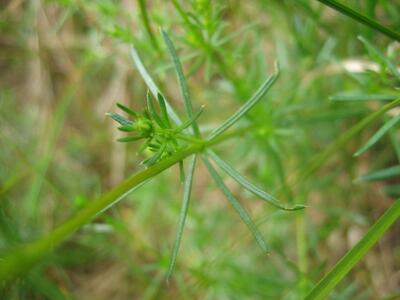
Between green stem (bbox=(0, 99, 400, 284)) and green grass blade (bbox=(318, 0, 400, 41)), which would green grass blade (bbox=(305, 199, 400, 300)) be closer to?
green stem (bbox=(0, 99, 400, 284))

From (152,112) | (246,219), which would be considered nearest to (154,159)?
(152,112)

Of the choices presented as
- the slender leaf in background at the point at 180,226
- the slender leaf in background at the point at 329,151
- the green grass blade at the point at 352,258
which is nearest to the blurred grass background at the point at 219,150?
the slender leaf in background at the point at 329,151

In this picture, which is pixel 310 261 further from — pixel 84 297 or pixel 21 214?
pixel 21 214

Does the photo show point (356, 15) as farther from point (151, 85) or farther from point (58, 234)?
point (58, 234)

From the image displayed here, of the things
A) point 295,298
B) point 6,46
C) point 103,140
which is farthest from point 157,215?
point 6,46

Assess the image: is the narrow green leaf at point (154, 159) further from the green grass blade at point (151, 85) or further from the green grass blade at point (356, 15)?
the green grass blade at point (356, 15)

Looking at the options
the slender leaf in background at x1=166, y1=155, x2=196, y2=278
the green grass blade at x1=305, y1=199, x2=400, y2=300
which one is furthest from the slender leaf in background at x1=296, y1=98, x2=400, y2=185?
the slender leaf in background at x1=166, y1=155, x2=196, y2=278
